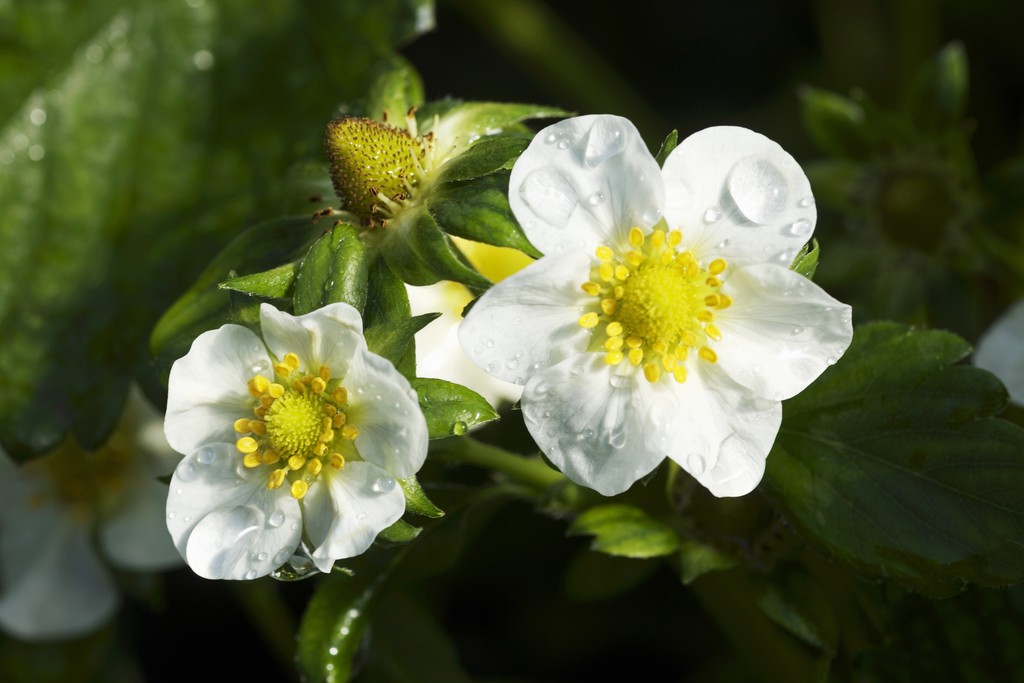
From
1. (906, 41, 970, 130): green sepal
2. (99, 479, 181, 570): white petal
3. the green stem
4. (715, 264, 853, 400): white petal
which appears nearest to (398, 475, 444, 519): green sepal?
the green stem

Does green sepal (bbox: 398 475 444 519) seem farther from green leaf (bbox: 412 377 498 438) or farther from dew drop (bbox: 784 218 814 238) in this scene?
dew drop (bbox: 784 218 814 238)

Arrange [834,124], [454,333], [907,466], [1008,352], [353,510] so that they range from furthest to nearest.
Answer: [834,124] < [1008,352] < [454,333] < [907,466] < [353,510]

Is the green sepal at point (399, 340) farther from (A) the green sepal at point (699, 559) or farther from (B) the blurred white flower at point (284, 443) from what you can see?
(A) the green sepal at point (699, 559)

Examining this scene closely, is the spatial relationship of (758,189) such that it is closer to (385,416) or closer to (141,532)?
(385,416)

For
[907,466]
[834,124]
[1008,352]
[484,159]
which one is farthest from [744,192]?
[834,124]

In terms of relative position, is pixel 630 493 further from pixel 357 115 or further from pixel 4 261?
pixel 4 261

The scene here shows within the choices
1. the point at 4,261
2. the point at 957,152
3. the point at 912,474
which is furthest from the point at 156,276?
the point at 957,152

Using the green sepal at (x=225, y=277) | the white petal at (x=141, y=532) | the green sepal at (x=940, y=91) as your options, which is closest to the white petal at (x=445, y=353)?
the green sepal at (x=225, y=277)
